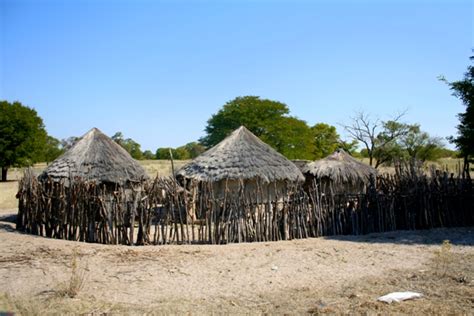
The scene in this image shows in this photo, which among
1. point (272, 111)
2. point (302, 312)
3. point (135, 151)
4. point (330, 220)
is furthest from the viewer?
point (135, 151)

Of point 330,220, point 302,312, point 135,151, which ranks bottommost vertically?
point 302,312

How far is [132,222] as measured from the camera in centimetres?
807

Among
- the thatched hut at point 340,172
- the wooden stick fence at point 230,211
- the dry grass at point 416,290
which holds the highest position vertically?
the thatched hut at point 340,172

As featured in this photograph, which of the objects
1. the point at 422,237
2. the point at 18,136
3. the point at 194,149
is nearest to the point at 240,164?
the point at 422,237

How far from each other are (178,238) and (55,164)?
20.3 ft

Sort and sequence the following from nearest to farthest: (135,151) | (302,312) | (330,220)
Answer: (302,312), (330,220), (135,151)

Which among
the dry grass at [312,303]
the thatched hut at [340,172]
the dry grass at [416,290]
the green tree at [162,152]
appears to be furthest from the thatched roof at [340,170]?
the green tree at [162,152]

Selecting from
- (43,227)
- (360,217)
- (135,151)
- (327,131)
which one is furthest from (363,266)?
(135,151)

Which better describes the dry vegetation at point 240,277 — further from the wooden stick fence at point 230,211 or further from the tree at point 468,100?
the tree at point 468,100

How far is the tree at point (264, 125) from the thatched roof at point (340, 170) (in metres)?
12.0

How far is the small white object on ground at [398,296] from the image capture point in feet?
15.2

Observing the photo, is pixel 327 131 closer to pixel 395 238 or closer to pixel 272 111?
pixel 272 111

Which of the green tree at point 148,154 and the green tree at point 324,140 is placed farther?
the green tree at point 148,154

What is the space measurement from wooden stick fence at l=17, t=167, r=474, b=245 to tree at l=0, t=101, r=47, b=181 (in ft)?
66.0
